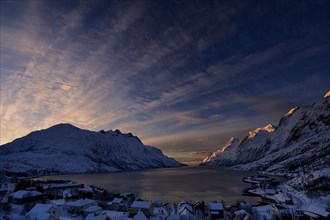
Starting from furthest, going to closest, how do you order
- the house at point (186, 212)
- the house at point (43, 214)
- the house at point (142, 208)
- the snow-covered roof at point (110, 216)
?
the house at point (142, 208) < the house at point (186, 212) < the snow-covered roof at point (110, 216) < the house at point (43, 214)

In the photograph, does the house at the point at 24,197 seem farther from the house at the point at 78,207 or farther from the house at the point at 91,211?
the house at the point at 91,211

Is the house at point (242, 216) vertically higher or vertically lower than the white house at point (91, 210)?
lower

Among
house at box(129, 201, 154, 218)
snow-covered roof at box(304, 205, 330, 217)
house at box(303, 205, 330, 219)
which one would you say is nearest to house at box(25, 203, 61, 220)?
house at box(129, 201, 154, 218)

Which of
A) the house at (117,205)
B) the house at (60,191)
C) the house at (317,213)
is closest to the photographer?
the house at (317,213)

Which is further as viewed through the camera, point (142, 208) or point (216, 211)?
point (142, 208)

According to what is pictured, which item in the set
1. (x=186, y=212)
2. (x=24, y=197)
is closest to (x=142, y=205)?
(x=186, y=212)

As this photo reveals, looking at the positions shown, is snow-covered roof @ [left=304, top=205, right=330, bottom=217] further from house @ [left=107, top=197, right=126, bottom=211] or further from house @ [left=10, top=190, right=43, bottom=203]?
house @ [left=10, top=190, right=43, bottom=203]

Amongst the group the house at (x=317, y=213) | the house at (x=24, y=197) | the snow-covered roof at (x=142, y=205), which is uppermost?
the house at (x=24, y=197)

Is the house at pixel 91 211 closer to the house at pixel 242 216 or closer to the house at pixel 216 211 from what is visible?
the house at pixel 216 211

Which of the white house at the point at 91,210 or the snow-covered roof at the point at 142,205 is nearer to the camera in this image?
the white house at the point at 91,210

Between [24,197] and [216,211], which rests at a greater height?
[24,197]

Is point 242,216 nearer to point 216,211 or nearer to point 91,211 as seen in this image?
point 216,211

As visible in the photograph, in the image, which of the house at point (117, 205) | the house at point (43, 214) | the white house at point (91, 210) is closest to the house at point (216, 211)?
the house at point (117, 205)

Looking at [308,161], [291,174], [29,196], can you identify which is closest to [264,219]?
[29,196]
